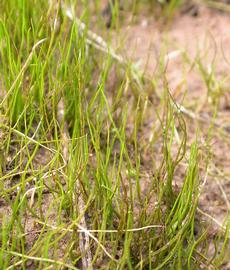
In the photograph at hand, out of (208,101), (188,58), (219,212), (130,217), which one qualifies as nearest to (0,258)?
(130,217)

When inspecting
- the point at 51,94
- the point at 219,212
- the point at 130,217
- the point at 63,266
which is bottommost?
the point at 219,212

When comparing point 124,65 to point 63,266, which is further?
point 124,65

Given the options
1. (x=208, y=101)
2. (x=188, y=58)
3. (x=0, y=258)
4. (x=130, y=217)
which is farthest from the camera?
(x=188, y=58)

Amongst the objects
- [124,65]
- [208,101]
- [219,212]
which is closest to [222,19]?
[208,101]

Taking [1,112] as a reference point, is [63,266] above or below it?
below

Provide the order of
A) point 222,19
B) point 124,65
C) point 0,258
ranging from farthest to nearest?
point 222,19 < point 124,65 < point 0,258

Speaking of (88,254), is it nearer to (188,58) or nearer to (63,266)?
(63,266)

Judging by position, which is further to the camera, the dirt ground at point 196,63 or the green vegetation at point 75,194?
the dirt ground at point 196,63

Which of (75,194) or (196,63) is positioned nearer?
(75,194)

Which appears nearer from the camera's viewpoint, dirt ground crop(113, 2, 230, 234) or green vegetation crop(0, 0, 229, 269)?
green vegetation crop(0, 0, 229, 269)

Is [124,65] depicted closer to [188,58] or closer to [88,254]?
[188,58]
